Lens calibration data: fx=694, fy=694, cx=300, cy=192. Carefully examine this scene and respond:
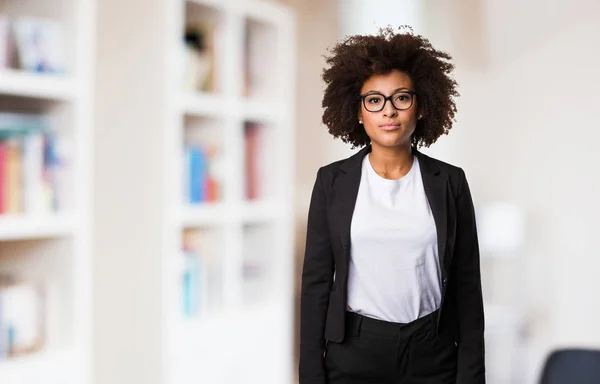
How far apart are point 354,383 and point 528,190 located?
2595 millimetres

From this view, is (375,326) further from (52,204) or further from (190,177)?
(190,177)

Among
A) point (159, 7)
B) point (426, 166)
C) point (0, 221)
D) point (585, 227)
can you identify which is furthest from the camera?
point (585, 227)

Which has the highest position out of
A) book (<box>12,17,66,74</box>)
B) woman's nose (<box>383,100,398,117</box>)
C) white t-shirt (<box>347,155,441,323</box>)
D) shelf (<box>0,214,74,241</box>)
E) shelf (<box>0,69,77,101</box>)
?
book (<box>12,17,66,74</box>)

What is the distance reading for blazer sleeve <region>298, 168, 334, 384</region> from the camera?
13.7 inches

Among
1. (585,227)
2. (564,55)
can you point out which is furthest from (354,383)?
(585,227)

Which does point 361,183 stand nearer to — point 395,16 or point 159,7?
point 395,16

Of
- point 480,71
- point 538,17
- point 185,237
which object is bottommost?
point 185,237

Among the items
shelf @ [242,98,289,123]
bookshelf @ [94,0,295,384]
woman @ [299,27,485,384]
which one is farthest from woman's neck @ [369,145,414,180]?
shelf @ [242,98,289,123]

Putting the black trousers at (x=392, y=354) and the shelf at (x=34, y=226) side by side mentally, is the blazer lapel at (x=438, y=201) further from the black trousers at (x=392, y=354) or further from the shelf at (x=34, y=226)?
the shelf at (x=34, y=226)

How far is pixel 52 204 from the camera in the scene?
1.64m

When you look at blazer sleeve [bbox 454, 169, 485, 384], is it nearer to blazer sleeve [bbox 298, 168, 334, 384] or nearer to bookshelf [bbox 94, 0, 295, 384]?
blazer sleeve [bbox 298, 168, 334, 384]

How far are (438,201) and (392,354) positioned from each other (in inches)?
3.2

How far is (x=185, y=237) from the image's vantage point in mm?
2133

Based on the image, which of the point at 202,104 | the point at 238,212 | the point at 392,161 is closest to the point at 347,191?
the point at 392,161
